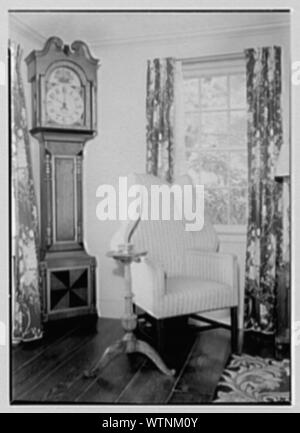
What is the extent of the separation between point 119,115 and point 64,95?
1.31ft

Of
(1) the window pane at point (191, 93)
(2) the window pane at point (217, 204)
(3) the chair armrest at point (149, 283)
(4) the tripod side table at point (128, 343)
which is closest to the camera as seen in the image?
(4) the tripod side table at point (128, 343)

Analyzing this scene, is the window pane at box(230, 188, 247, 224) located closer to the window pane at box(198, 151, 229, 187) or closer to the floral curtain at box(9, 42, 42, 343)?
the window pane at box(198, 151, 229, 187)

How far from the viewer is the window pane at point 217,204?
2262mm

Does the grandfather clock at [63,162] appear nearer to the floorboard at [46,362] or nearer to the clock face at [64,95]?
the clock face at [64,95]

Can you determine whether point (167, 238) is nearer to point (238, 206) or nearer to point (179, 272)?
point (179, 272)

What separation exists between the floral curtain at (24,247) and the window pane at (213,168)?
1.11 m

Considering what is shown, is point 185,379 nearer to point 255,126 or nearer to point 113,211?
point 113,211

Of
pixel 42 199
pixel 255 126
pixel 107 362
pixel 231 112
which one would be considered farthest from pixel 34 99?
pixel 107 362

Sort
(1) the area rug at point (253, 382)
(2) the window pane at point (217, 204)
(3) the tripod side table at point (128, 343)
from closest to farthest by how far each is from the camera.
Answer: (1) the area rug at point (253, 382) → (3) the tripod side table at point (128, 343) → (2) the window pane at point (217, 204)

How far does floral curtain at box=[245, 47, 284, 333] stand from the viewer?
2.53m

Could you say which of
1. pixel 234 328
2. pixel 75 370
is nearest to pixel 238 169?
pixel 234 328

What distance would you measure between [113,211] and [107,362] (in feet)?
2.68

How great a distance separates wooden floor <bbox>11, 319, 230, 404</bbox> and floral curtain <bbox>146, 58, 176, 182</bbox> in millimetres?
1102

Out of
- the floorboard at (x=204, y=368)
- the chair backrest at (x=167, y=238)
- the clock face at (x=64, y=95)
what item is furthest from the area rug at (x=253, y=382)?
the clock face at (x=64, y=95)
